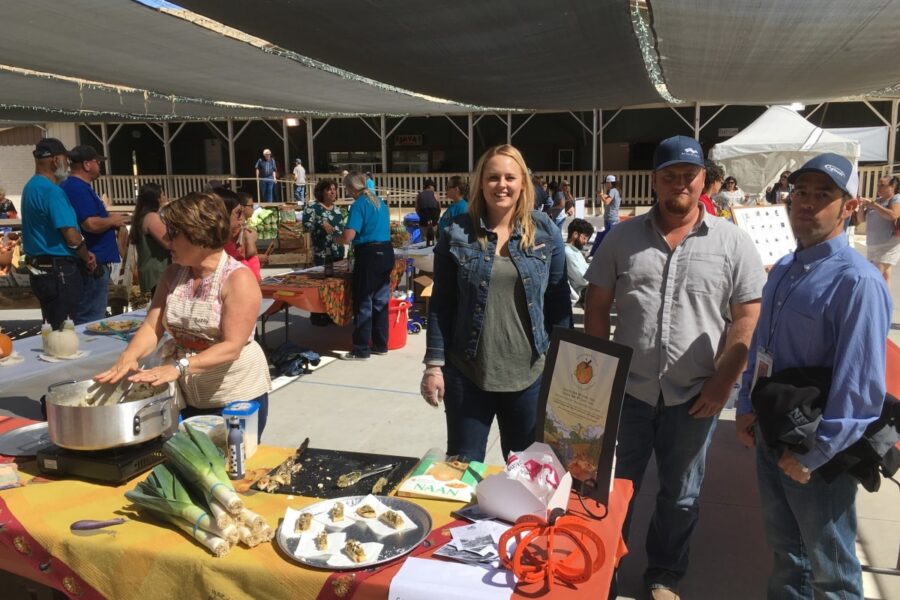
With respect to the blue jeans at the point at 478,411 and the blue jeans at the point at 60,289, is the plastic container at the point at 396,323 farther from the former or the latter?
the blue jeans at the point at 478,411

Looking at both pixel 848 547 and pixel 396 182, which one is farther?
pixel 396 182

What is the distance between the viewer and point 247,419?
2.21 metres

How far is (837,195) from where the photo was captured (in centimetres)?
207

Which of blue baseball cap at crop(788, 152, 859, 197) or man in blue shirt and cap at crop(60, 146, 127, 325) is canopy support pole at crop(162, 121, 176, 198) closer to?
man in blue shirt and cap at crop(60, 146, 127, 325)

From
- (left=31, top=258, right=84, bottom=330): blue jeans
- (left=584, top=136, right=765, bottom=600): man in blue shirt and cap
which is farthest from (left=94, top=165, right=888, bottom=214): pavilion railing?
(left=584, top=136, right=765, bottom=600): man in blue shirt and cap

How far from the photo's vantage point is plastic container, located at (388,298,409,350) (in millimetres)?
6812

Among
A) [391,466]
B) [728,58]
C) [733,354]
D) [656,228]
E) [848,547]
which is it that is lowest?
[848,547]

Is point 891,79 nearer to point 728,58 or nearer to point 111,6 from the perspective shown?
point 728,58

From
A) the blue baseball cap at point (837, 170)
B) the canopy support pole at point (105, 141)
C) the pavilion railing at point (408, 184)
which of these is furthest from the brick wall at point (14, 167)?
the blue baseball cap at point (837, 170)

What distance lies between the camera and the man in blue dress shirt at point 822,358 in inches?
76.1

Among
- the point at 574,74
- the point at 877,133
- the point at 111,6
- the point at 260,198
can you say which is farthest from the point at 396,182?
the point at 111,6

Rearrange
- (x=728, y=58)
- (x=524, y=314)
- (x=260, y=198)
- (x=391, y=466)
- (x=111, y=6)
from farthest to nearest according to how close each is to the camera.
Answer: (x=260, y=198) → (x=728, y=58) → (x=111, y=6) → (x=524, y=314) → (x=391, y=466)

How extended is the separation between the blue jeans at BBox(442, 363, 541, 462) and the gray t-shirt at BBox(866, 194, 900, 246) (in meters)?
6.29

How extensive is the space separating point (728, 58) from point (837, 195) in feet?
13.0
